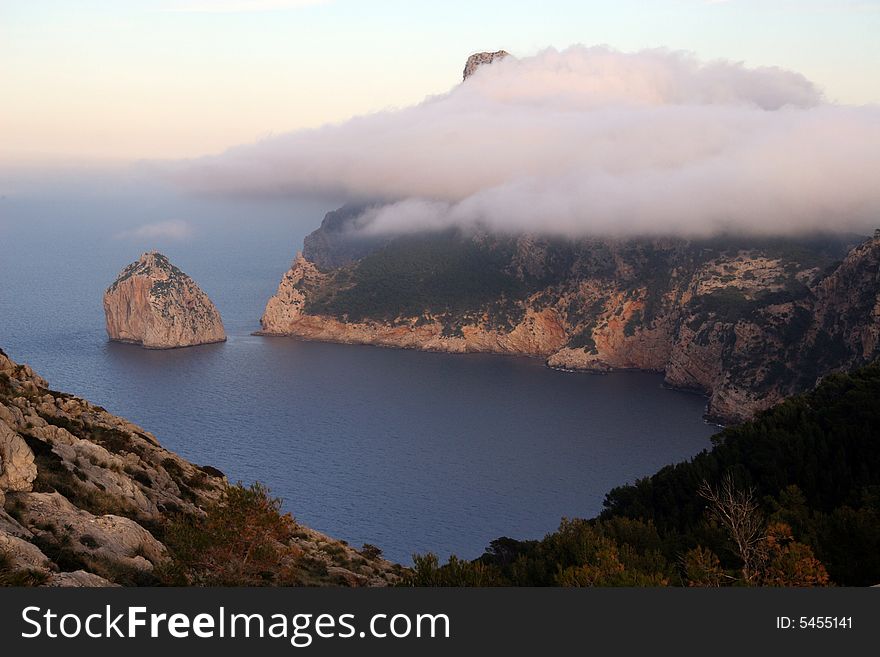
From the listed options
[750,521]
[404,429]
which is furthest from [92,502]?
[404,429]

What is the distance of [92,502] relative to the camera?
34.7m

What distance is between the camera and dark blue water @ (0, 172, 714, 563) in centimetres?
9856

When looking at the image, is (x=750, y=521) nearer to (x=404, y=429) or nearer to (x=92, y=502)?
(x=92, y=502)

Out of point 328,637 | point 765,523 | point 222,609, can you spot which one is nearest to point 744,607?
point 328,637

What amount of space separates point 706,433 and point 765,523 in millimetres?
90761

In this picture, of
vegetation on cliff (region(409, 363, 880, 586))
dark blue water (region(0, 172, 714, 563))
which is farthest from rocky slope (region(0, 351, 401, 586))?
dark blue water (region(0, 172, 714, 563))

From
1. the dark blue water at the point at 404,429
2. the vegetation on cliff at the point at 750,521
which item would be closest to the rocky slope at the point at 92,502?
the vegetation on cliff at the point at 750,521

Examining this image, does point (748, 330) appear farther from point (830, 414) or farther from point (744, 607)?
point (744, 607)

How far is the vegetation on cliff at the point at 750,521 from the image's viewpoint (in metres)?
33.7

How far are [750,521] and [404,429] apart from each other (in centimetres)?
9754

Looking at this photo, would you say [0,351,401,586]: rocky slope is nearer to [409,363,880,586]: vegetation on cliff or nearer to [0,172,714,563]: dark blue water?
[409,363,880,586]: vegetation on cliff

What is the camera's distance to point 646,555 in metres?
40.8

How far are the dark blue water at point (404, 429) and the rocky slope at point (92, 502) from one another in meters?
41.1

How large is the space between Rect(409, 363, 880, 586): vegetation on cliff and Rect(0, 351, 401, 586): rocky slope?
8189mm
